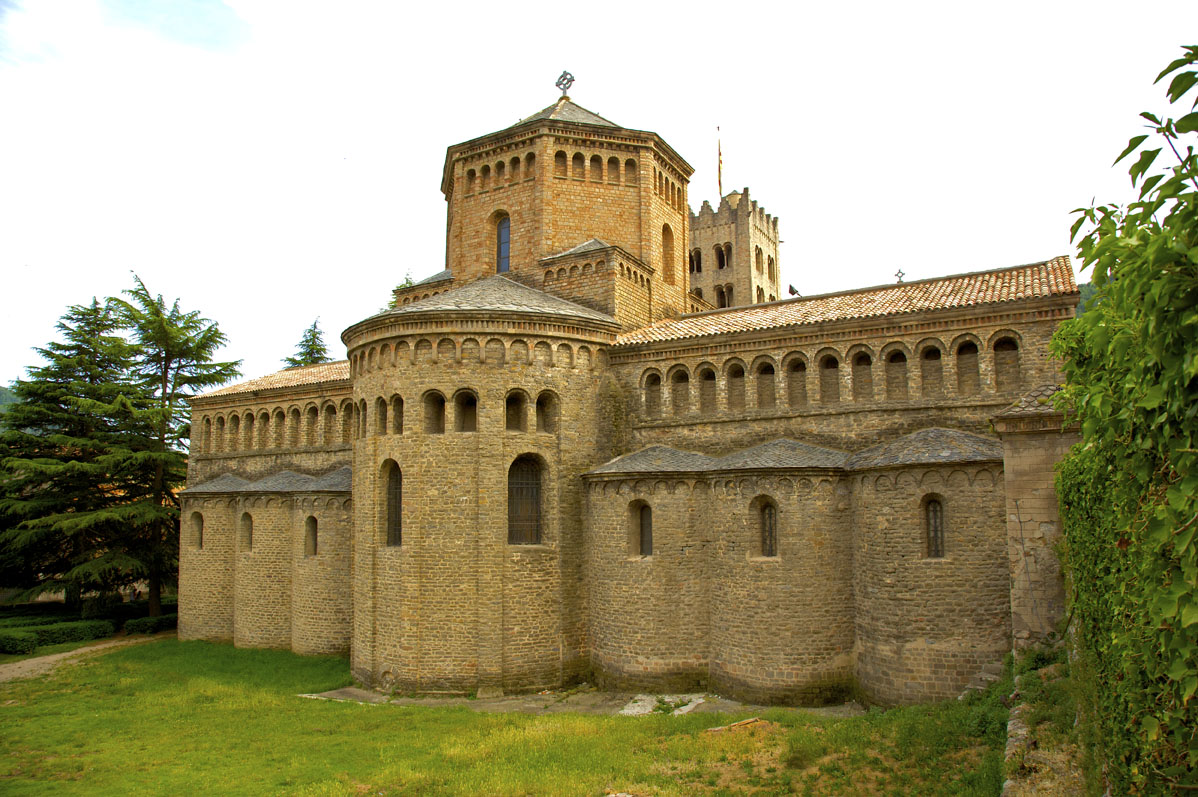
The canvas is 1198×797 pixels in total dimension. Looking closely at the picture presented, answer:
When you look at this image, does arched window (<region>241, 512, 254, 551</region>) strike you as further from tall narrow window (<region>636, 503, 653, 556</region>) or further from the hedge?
tall narrow window (<region>636, 503, 653, 556</region>)

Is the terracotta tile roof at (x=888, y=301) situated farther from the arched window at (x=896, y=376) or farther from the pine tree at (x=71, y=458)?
the pine tree at (x=71, y=458)

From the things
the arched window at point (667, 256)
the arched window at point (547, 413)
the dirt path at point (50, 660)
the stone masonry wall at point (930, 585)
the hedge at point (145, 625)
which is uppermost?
the arched window at point (667, 256)

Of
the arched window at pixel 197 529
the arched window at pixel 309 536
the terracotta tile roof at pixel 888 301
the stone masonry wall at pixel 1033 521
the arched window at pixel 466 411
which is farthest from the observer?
the arched window at pixel 197 529

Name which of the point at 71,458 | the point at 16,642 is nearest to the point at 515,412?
the point at 16,642

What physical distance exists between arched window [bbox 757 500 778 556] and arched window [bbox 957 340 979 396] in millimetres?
4902

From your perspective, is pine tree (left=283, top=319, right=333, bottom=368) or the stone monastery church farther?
pine tree (left=283, top=319, right=333, bottom=368)

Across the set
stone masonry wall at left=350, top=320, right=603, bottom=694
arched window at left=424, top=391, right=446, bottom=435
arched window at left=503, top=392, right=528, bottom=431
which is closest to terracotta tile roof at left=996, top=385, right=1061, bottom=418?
stone masonry wall at left=350, top=320, right=603, bottom=694

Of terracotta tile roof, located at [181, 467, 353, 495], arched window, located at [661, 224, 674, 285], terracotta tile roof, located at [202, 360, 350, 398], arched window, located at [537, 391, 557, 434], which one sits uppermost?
arched window, located at [661, 224, 674, 285]

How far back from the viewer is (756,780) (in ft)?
36.6

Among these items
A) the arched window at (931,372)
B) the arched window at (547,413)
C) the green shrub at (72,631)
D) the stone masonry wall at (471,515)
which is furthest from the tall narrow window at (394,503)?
the green shrub at (72,631)

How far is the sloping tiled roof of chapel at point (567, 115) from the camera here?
82.1ft

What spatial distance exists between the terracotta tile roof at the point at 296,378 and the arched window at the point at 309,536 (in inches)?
193

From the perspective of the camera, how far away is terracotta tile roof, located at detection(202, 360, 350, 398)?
2755 cm

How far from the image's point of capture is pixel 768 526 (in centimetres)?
1756
